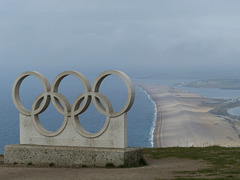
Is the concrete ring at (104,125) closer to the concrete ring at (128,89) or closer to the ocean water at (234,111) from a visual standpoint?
the concrete ring at (128,89)

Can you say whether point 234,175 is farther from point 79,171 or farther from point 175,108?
point 175,108

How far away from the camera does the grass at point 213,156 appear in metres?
20.3

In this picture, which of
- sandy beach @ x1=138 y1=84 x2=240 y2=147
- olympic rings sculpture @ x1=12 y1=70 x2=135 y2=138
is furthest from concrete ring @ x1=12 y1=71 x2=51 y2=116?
sandy beach @ x1=138 y1=84 x2=240 y2=147

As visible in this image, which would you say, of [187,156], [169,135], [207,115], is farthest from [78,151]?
[207,115]

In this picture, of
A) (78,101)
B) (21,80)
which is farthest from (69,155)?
(21,80)

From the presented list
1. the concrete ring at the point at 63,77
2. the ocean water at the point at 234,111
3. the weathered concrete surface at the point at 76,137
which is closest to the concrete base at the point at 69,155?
the weathered concrete surface at the point at 76,137

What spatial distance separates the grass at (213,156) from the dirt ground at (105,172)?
0.62m

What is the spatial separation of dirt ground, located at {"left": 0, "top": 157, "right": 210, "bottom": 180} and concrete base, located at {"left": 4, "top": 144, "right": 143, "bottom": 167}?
542 mm

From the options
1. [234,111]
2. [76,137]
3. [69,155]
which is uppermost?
[76,137]

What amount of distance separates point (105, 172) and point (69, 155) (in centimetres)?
311

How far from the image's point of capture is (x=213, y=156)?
25.5 metres

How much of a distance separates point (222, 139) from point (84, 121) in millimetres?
44329

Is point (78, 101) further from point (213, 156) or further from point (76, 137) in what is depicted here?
point (213, 156)

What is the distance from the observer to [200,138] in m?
73.6
